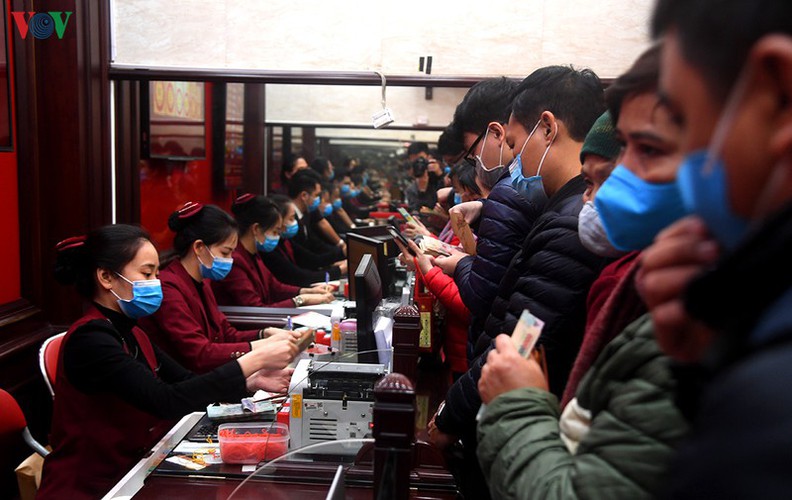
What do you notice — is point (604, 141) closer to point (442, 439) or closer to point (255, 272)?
point (442, 439)

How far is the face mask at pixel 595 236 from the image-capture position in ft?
4.55

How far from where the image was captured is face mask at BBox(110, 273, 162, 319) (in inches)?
101

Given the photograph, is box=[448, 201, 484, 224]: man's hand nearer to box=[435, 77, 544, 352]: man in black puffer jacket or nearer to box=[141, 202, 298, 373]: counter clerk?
box=[435, 77, 544, 352]: man in black puffer jacket

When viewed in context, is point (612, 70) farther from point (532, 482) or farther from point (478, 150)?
point (532, 482)

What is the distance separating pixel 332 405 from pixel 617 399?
1336mm

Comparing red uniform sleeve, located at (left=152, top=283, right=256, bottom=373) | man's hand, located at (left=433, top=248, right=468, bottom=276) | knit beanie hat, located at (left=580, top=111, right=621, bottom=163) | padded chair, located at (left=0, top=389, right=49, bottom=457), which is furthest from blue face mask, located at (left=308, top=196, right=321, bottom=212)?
knit beanie hat, located at (left=580, top=111, right=621, bottom=163)

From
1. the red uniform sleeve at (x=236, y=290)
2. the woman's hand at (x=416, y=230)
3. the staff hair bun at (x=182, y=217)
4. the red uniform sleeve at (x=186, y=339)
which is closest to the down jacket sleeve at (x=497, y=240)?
the red uniform sleeve at (x=186, y=339)

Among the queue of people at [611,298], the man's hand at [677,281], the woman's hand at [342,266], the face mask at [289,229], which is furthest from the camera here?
the woman's hand at [342,266]

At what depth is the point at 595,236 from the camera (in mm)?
1404

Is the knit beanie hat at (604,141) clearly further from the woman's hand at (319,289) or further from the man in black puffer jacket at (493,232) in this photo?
the woman's hand at (319,289)

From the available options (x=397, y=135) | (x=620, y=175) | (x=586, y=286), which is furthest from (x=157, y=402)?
(x=397, y=135)

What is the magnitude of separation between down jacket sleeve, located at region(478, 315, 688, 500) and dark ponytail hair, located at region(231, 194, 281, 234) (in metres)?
4.09

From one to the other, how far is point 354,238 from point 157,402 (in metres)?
1.95

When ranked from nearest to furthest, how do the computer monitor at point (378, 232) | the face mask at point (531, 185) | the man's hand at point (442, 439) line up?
the man's hand at point (442, 439) → the face mask at point (531, 185) → the computer monitor at point (378, 232)
